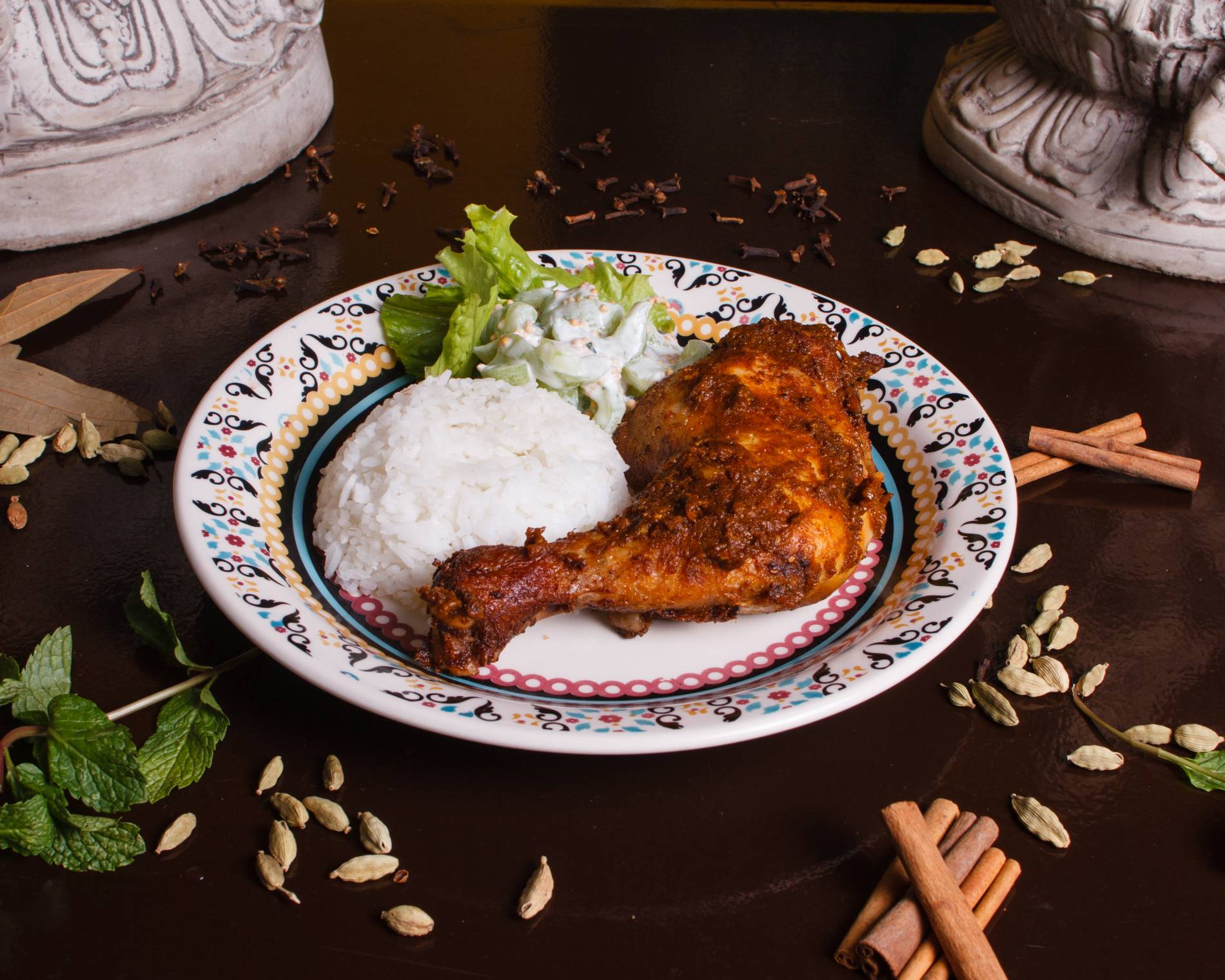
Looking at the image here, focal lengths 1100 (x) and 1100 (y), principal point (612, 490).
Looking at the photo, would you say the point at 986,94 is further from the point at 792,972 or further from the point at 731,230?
the point at 792,972

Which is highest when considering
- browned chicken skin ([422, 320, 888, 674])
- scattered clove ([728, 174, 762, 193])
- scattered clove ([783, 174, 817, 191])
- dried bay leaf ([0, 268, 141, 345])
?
browned chicken skin ([422, 320, 888, 674])

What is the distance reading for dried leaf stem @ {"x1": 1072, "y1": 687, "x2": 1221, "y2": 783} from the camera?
2.29 metres

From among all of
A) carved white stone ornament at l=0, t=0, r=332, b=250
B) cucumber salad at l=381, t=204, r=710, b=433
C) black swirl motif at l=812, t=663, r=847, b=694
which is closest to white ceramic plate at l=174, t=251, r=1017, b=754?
black swirl motif at l=812, t=663, r=847, b=694

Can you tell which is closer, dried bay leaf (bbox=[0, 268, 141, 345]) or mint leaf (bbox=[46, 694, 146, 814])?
mint leaf (bbox=[46, 694, 146, 814])

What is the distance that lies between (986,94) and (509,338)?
98.4 inches

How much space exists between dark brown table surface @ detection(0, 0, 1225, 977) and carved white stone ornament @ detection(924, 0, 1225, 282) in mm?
133

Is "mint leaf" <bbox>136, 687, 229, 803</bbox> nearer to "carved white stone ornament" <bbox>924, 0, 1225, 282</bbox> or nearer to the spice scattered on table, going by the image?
the spice scattered on table

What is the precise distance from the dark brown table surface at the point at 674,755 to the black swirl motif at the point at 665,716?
0.19 metres

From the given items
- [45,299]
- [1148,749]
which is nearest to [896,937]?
[1148,749]

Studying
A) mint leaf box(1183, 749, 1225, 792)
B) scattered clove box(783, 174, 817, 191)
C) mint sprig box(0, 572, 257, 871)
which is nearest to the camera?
mint sprig box(0, 572, 257, 871)

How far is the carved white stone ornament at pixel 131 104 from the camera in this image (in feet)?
11.5

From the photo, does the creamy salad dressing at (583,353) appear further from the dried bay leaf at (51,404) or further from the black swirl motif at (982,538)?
the dried bay leaf at (51,404)

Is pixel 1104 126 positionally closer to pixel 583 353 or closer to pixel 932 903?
pixel 583 353

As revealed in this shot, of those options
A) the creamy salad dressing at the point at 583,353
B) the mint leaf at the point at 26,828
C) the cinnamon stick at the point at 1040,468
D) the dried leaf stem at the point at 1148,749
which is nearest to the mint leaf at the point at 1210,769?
the dried leaf stem at the point at 1148,749
